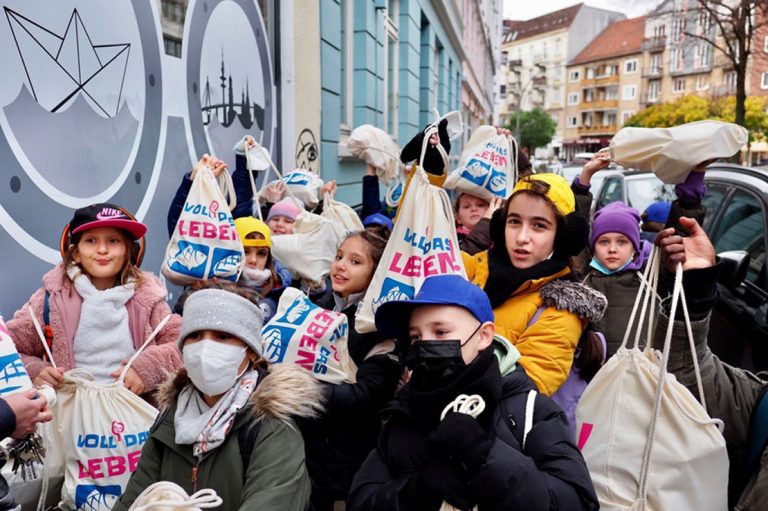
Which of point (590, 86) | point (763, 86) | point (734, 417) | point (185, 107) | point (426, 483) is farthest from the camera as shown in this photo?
point (590, 86)

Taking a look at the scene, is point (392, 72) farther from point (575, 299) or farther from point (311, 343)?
point (575, 299)

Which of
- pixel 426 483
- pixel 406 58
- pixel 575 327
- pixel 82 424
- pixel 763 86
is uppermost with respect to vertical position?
pixel 763 86

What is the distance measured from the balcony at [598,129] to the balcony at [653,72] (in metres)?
7.39

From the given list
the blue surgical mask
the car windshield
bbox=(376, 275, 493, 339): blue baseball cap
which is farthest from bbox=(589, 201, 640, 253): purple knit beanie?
the car windshield

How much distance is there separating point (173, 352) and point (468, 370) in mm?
1504

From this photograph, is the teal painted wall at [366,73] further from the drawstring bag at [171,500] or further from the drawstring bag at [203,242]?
the drawstring bag at [171,500]

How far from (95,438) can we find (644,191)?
7.13 metres

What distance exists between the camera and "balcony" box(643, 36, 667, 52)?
69.0 m

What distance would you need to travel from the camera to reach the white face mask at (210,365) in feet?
6.66

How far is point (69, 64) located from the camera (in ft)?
11.3

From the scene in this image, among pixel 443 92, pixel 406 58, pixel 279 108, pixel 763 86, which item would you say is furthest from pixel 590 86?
pixel 279 108

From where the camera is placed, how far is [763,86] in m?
50.8

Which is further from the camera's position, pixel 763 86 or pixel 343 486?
pixel 763 86

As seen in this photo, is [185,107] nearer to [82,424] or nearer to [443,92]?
[82,424]
